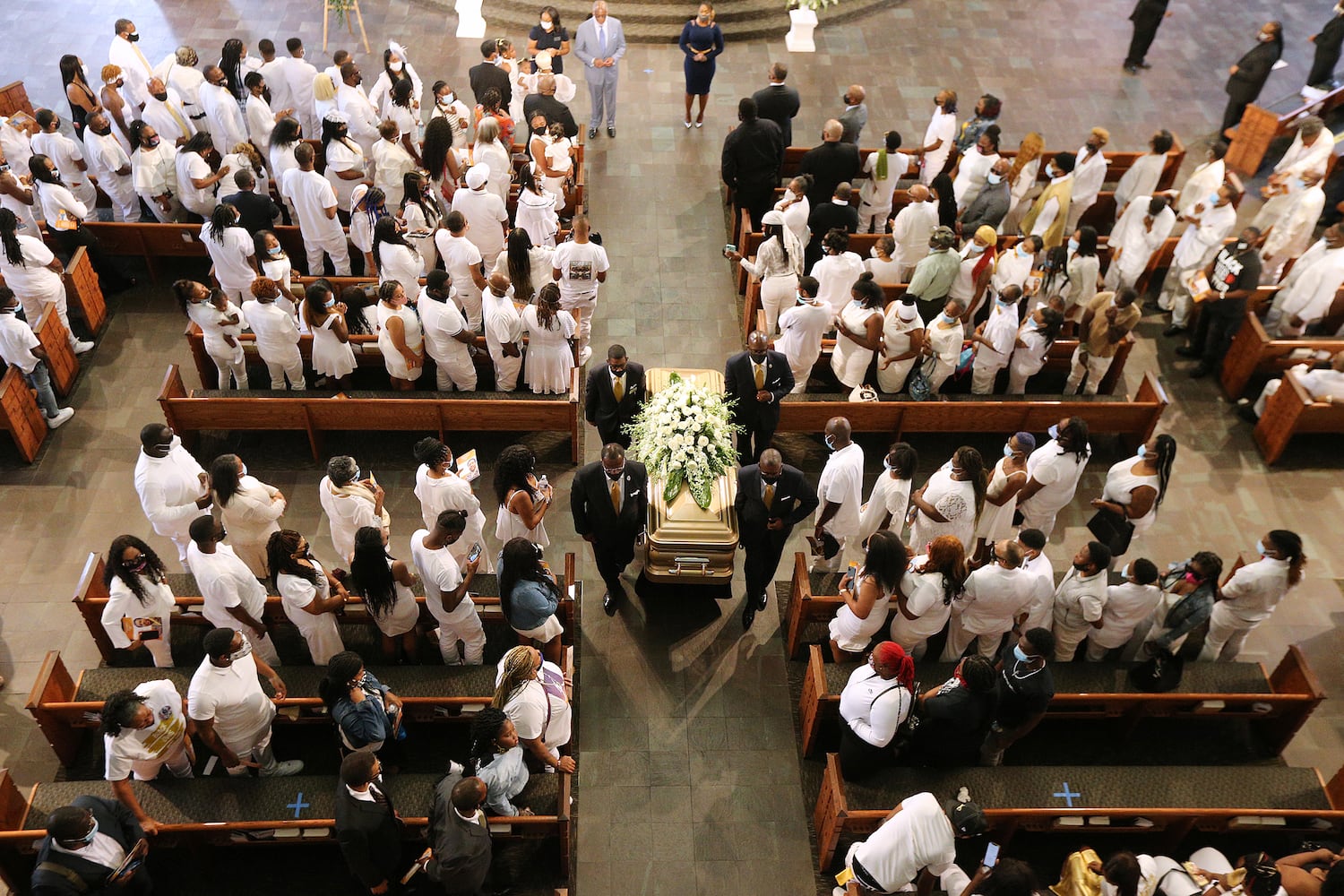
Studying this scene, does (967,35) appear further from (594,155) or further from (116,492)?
(116,492)

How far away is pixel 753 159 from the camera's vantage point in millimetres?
10734

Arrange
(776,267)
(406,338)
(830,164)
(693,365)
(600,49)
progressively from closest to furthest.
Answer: (406,338)
(776,267)
(693,365)
(830,164)
(600,49)

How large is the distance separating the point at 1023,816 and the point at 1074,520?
11.0 feet

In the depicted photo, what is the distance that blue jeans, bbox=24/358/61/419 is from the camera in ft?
29.5

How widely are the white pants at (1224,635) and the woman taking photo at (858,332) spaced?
3316mm

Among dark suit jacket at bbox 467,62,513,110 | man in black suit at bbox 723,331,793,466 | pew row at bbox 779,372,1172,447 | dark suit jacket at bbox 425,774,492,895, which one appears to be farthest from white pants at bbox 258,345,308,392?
dark suit jacket at bbox 425,774,492,895

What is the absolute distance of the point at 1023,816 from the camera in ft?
20.7

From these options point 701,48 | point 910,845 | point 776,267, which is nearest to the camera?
point 910,845

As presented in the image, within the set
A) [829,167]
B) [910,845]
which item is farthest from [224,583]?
[829,167]

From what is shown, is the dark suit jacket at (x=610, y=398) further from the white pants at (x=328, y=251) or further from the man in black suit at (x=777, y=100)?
the man in black suit at (x=777, y=100)

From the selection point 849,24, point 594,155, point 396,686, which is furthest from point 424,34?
point 396,686

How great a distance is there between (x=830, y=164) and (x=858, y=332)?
2.74 metres

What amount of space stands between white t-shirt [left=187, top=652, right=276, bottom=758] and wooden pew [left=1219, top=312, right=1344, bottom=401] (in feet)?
29.5

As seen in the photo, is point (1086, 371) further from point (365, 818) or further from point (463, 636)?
point (365, 818)
